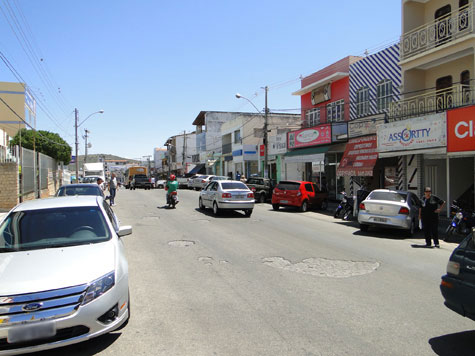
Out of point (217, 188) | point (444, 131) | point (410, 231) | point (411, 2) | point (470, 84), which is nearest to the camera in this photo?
point (410, 231)

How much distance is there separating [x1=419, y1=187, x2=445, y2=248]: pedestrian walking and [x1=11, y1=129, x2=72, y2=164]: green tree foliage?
135 feet

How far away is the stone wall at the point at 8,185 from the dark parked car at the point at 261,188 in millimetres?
12920

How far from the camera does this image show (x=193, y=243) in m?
10.0

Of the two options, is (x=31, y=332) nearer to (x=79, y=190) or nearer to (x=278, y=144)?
(x=79, y=190)

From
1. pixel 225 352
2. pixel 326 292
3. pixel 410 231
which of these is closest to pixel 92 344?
pixel 225 352

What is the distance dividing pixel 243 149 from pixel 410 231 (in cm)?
2873

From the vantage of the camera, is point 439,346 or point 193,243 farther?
point 193,243

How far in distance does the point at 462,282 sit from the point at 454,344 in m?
0.69

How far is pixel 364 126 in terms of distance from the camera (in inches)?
831

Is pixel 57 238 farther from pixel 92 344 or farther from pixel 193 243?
pixel 193 243

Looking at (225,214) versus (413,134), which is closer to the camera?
(413,134)

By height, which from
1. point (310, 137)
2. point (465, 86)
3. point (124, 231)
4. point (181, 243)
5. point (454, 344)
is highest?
point (465, 86)

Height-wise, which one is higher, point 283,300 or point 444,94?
point 444,94

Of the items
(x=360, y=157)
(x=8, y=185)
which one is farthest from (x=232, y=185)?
(x=8, y=185)
